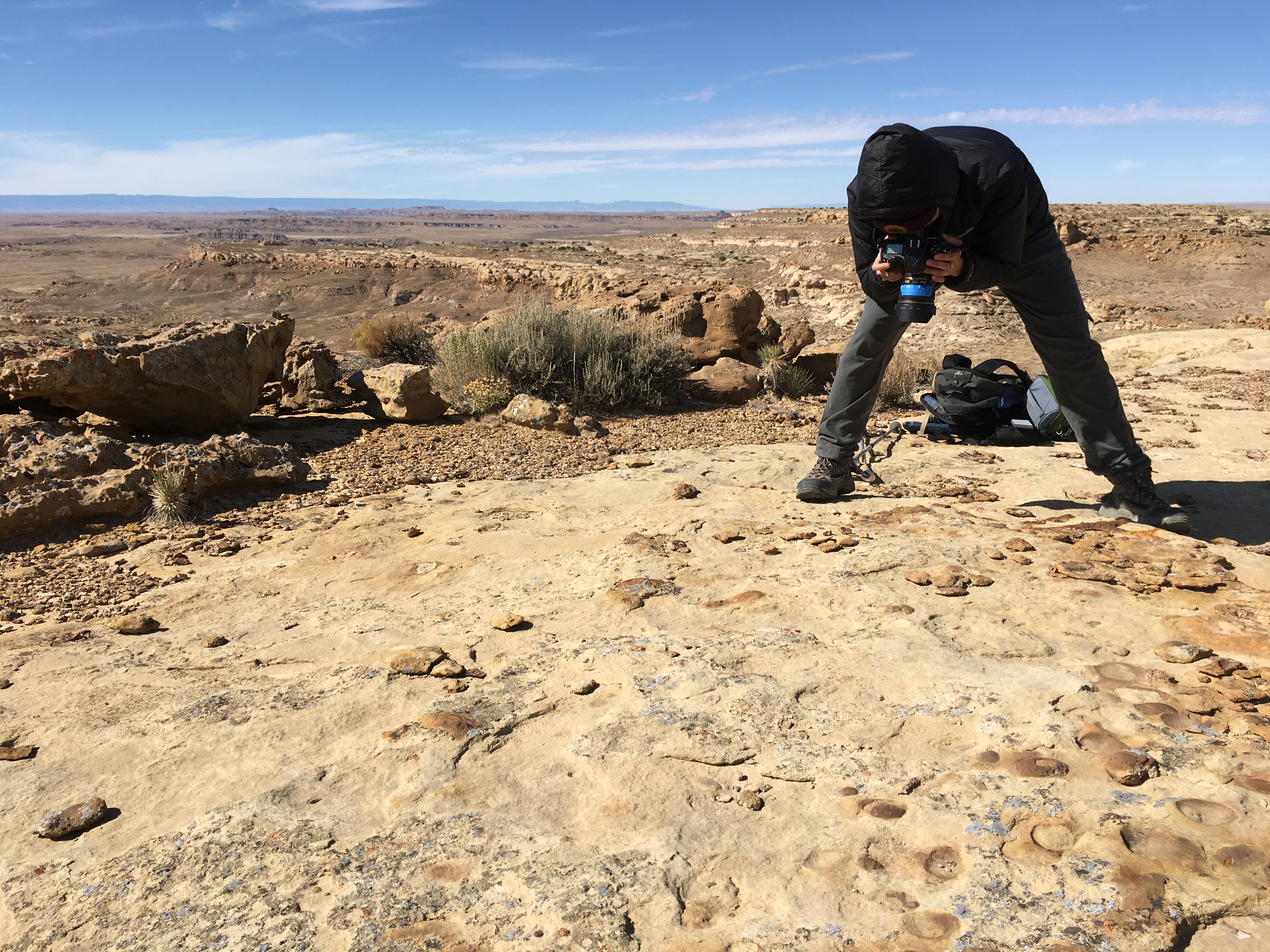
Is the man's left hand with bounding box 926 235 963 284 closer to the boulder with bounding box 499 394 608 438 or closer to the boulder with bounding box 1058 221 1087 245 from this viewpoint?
the boulder with bounding box 499 394 608 438

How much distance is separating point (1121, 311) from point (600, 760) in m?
14.0

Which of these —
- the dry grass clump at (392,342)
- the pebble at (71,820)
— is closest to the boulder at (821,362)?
the dry grass clump at (392,342)

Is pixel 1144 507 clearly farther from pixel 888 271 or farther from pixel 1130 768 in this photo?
pixel 1130 768

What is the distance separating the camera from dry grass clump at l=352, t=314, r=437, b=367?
30.5 feet

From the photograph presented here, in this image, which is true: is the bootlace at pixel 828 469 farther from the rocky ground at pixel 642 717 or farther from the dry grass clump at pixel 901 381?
the dry grass clump at pixel 901 381

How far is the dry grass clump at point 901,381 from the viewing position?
22.9ft

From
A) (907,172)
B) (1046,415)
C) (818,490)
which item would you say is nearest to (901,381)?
(1046,415)

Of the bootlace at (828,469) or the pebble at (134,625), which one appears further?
the bootlace at (828,469)

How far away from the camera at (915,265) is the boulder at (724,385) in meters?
4.09

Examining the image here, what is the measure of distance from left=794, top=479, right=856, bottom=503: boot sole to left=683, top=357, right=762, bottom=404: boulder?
3304 mm

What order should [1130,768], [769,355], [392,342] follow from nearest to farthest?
[1130,768]
[769,355]
[392,342]

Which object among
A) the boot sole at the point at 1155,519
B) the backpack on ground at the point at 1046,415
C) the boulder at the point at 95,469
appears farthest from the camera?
the backpack on ground at the point at 1046,415

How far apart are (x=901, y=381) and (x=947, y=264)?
4.14 meters

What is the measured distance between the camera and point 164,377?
16.4 ft
